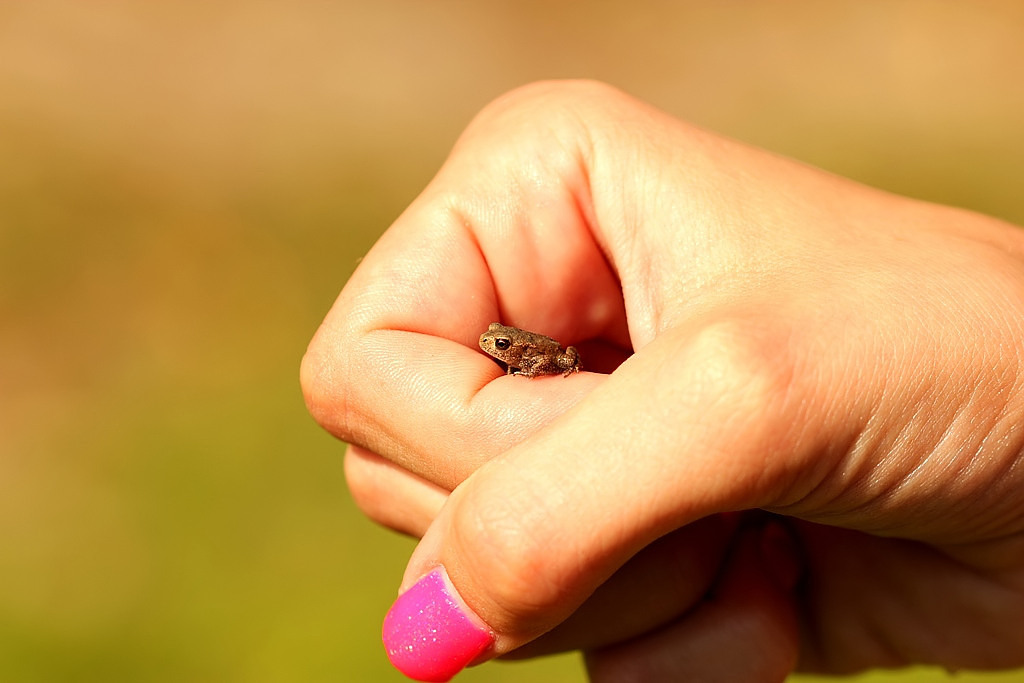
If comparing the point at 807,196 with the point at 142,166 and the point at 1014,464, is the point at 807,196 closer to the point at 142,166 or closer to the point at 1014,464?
the point at 1014,464

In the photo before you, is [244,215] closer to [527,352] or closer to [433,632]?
[527,352]

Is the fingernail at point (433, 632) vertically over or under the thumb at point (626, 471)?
under

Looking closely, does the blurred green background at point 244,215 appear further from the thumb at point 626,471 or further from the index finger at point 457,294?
the thumb at point 626,471

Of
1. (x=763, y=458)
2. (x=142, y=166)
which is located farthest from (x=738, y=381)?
(x=142, y=166)

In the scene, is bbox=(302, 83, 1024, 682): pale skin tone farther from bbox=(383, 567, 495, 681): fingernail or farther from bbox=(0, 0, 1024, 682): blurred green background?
bbox=(0, 0, 1024, 682): blurred green background

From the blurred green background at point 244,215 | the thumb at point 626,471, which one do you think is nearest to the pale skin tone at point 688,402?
the thumb at point 626,471

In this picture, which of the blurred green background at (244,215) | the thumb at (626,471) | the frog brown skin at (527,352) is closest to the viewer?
the thumb at (626,471)

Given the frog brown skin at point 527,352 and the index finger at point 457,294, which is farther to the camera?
the frog brown skin at point 527,352
